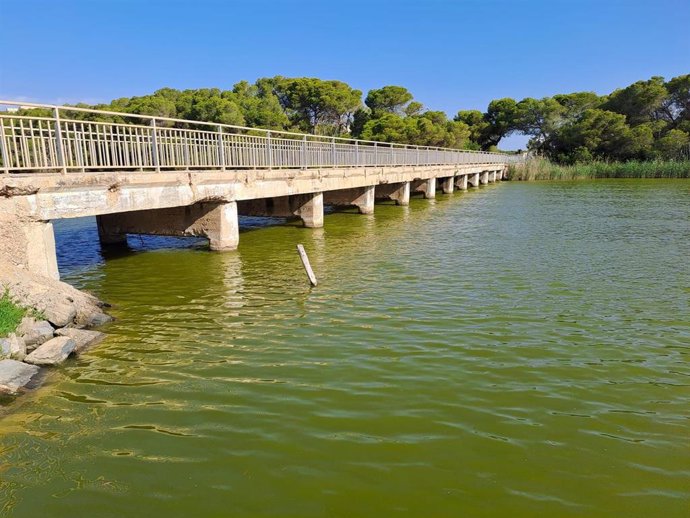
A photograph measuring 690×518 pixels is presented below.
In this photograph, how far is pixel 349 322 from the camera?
24.5 ft

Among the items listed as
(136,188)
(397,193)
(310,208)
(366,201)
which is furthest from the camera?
(397,193)

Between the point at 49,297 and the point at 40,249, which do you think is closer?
the point at 49,297

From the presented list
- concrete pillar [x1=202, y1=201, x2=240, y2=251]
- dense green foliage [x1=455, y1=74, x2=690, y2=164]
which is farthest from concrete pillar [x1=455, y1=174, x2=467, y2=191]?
concrete pillar [x1=202, y1=201, x2=240, y2=251]

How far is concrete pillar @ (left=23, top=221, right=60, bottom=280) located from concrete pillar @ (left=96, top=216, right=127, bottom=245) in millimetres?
5759

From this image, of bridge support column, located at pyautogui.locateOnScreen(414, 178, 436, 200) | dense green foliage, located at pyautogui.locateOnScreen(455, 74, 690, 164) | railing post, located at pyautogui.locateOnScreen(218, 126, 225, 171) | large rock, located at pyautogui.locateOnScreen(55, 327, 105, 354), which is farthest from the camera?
dense green foliage, located at pyautogui.locateOnScreen(455, 74, 690, 164)

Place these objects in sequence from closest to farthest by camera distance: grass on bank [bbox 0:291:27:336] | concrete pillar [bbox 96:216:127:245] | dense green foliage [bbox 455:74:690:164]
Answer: grass on bank [bbox 0:291:27:336], concrete pillar [bbox 96:216:127:245], dense green foliage [bbox 455:74:690:164]

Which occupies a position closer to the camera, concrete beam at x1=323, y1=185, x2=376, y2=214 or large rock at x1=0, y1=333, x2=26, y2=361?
large rock at x1=0, y1=333, x2=26, y2=361

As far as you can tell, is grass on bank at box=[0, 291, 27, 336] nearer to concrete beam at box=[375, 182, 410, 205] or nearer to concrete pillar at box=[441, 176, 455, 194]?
concrete beam at box=[375, 182, 410, 205]

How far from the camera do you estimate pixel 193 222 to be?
42.3 ft

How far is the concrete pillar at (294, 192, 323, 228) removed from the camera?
1800 centimetres

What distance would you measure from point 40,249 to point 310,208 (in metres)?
10.7

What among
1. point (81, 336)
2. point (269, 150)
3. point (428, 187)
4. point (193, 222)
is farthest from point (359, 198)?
point (81, 336)

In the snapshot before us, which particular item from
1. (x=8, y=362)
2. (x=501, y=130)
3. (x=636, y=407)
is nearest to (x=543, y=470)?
(x=636, y=407)

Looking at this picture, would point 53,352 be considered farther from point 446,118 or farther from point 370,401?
point 446,118
